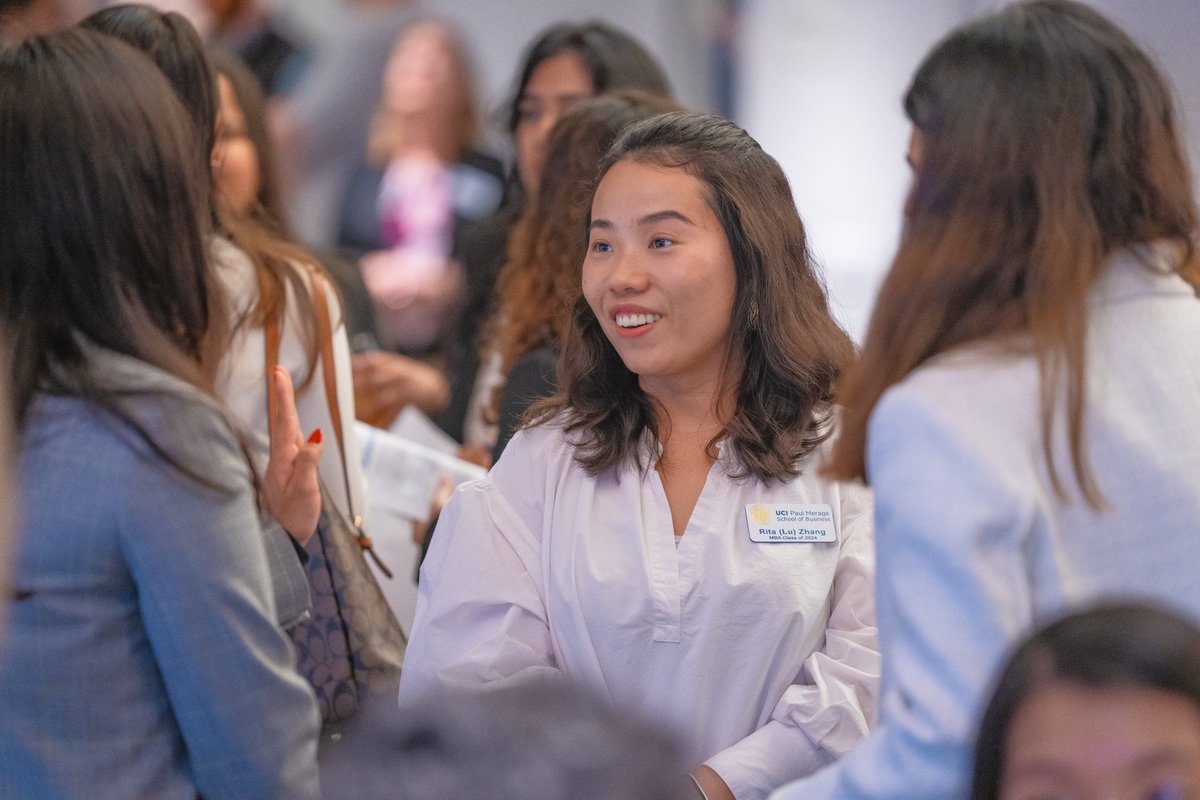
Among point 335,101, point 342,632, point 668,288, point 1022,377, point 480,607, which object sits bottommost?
point 342,632

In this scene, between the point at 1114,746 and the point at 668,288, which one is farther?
the point at 668,288

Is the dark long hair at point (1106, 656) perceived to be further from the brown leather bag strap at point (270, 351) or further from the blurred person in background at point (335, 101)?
the blurred person in background at point (335, 101)

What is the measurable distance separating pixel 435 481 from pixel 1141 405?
1805 mm

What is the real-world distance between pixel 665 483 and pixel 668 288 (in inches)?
11.4

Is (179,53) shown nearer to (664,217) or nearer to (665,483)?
(664,217)

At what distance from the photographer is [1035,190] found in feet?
4.62

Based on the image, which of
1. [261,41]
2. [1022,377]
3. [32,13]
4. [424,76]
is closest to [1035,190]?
[1022,377]

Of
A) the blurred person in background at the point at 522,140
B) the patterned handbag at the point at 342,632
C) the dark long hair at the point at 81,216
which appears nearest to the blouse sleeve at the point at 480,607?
the patterned handbag at the point at 342,632

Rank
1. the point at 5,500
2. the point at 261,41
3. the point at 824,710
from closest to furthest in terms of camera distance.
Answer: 1. the point at 5,500
2. the point at 824,710
3. the point at 261,41

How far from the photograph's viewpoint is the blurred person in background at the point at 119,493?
4.90ft

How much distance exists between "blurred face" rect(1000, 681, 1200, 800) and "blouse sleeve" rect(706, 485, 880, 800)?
28.3 inches

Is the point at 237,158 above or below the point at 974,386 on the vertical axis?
below

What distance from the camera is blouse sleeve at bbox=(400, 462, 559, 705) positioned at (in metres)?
1.90

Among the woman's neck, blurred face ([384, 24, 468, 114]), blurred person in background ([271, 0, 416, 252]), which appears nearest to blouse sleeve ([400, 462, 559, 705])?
the woman's neck
